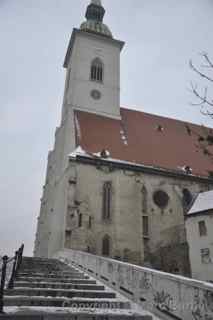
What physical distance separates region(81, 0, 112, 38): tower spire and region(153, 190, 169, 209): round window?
20.7 metres

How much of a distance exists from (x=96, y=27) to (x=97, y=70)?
282 inches

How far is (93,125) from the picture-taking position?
2489 centimetres

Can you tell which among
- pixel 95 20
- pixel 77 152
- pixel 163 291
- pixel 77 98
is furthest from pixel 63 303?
pixel 95 20

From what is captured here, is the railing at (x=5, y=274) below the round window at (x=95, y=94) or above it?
below

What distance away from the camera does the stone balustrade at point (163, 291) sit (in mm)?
3714

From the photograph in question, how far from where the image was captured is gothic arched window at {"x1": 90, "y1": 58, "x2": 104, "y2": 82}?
29547mm

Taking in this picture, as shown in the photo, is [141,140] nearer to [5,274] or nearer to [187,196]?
[187,196]

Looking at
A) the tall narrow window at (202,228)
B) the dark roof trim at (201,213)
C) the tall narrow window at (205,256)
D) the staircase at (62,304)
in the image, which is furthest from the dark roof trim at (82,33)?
the staircase at (62,304)

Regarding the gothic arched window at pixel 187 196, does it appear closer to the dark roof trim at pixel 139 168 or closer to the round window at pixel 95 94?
the dark roof trim at pixel 139 168

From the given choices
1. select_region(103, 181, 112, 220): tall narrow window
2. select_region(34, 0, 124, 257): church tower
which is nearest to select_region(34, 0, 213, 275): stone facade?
select_region(103, 181, 112, 220): tall narrow window

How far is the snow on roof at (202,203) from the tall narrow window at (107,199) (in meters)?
5.86

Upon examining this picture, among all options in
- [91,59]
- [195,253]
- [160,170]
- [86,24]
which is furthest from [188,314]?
[86,24]

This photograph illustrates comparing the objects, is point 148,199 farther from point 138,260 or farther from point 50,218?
point 50,218

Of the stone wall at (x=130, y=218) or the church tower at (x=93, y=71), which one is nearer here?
the stone wall at (x=130, y=218)
